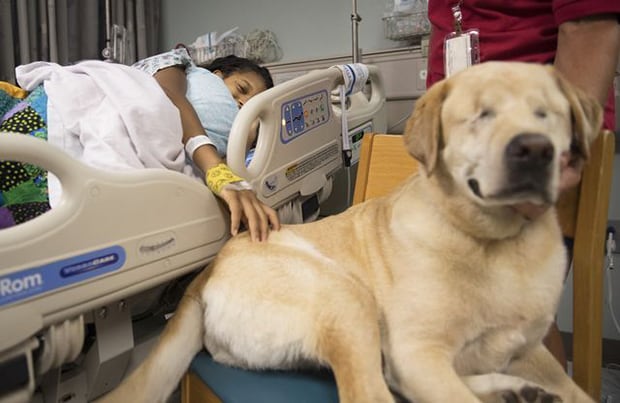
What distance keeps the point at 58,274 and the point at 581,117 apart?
3.12 ft

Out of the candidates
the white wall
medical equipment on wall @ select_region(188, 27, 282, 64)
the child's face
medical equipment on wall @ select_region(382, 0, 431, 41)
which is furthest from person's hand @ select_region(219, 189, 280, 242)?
medical equipment on wall @ select_region(188, 27, 282, 64)

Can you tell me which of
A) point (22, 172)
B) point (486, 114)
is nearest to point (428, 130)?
point (486, 114)

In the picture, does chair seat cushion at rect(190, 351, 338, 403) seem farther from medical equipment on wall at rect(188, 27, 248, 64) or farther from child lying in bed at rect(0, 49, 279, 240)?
medical equipment on wall at rect(188, 27, 248, 64)

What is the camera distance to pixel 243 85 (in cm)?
188

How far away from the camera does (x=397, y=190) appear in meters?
1.17

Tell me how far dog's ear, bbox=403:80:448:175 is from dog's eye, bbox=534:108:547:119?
172 millimetres

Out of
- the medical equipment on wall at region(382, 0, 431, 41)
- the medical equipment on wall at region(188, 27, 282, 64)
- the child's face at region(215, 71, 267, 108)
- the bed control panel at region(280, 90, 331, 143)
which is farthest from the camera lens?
the medical equipment on wall at region(188, 27, 282, 64)

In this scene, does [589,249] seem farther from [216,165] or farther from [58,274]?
[58,274]

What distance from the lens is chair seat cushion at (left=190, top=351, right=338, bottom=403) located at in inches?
36.2

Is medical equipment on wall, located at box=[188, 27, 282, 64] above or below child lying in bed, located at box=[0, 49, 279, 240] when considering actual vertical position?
above

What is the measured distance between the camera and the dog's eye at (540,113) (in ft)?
2.71

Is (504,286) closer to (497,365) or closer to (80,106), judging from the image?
(497,365)

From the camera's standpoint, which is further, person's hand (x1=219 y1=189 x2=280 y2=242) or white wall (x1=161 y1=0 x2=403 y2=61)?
white wall (x1=161 y1=0 x2=403 y2=61)

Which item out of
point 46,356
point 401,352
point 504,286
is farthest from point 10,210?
point 504,286
